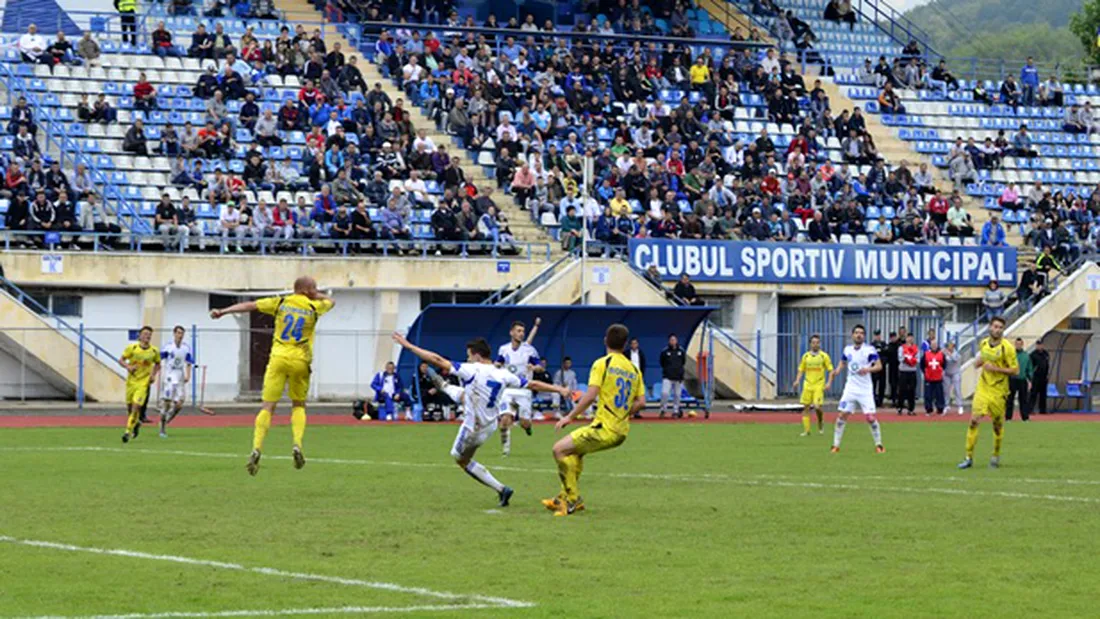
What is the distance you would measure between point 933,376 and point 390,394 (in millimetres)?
12246

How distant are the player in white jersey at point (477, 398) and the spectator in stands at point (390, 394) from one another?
19.5 meters

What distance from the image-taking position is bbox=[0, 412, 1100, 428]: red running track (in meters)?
35.6

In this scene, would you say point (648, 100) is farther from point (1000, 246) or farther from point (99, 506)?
point (99, 506)

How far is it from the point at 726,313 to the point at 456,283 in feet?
25.5

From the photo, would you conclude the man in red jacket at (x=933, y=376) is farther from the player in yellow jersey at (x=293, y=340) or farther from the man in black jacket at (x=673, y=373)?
the player in yellow jersey at (x=293, y=340)

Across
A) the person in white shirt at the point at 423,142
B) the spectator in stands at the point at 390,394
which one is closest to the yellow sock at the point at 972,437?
the spectator in stands at the point at 390,394

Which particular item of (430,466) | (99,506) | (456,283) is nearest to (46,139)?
(456,283)

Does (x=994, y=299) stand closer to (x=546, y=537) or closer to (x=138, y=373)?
(x=138, y=373)

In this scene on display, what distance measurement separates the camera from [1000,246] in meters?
49.4

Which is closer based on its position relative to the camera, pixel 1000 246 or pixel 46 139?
Result: pixel 46 139

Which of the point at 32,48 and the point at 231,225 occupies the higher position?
the point at 32,48

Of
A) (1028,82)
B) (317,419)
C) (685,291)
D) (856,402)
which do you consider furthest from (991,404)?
(1028,82)

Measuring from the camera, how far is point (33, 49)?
1853 inches

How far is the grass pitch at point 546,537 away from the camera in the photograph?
11.9 meters
